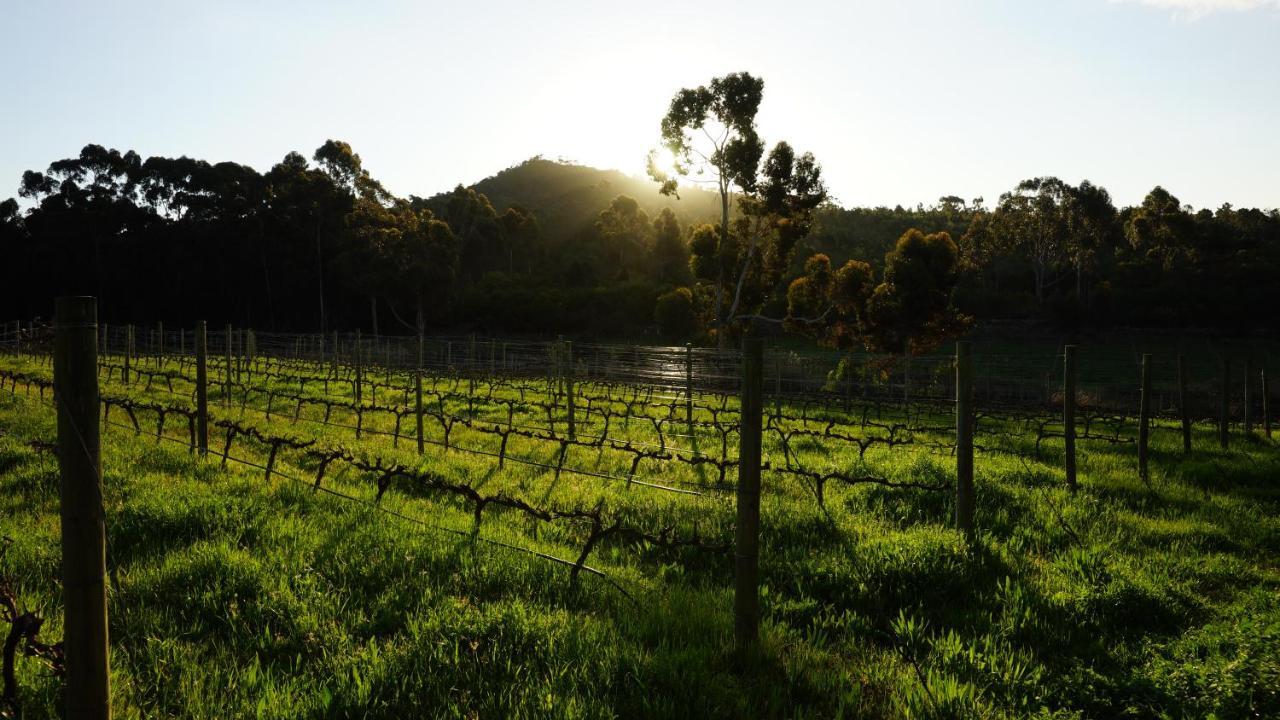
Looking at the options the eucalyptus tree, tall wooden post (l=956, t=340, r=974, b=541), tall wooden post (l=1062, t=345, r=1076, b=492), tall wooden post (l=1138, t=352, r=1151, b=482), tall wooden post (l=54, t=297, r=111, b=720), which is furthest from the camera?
the eucalyptus tree

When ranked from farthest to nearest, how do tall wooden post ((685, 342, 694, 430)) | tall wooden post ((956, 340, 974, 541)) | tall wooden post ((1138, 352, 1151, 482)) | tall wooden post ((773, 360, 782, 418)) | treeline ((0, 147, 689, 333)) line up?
treeline ((0, 147, 689, 333)), tall wooden post ((773, 360, 782, 418)), tall wooden post ((685, 342, 694, 430)), tall wooden post ((1138, 352, 1151, 482)), tall wooden post ((956, 340, 974, 541))

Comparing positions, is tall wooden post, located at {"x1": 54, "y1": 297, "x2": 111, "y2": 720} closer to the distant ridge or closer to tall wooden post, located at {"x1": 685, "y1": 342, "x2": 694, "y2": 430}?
tall wooden post, located at {"x1": 685, "y1": 342, "x2": 694, "y2": 430}

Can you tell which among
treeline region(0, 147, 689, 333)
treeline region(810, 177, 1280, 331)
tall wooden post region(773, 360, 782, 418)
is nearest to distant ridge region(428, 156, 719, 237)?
treeline region(0, 147, 689, 333)

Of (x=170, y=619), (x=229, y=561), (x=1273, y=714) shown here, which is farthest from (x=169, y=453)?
(x=1273, y=714)

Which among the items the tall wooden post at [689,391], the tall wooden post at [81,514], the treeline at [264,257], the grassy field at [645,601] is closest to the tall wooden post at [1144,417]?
the grassy field at [645,601]

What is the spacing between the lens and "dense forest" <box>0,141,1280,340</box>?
159 ft

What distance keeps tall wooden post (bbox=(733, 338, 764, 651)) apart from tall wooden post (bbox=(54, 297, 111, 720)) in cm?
262

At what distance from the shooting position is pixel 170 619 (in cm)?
417

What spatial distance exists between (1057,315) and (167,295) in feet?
212

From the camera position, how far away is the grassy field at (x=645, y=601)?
3488 mm

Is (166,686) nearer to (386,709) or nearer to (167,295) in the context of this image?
(386,709)

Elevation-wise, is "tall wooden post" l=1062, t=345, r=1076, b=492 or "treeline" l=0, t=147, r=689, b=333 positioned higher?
"treeline" l=0, t=147, r=689, b=333

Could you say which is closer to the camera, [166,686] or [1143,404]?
[166,686]

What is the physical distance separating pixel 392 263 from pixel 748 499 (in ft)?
169
